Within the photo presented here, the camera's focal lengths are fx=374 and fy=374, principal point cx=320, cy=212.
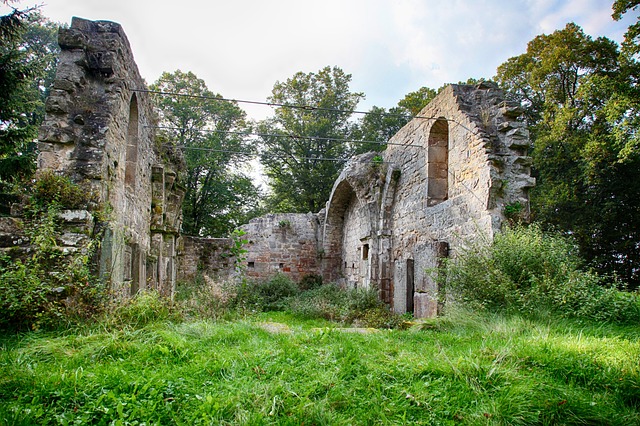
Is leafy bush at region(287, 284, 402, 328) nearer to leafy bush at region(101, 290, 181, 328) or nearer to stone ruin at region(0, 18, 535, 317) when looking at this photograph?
stone ruin at region(0, 18, 535, 317)

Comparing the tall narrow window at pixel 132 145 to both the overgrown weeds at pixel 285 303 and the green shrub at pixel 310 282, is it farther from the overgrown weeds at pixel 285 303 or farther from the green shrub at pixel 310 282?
the green shrub at pixel 310 282

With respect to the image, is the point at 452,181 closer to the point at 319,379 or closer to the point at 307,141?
the point at 319,379

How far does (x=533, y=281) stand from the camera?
15.6 ft

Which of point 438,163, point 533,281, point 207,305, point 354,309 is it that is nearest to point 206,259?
point 354,309

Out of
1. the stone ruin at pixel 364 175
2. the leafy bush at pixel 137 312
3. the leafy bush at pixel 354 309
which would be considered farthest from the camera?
the leafy bush at pixel 354 309

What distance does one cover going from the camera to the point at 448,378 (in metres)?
3.03

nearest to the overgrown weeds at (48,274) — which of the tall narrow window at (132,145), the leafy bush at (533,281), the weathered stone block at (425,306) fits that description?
the tall narrow window at (132,145)

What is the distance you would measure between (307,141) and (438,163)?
1616cm

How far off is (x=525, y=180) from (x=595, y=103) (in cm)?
984

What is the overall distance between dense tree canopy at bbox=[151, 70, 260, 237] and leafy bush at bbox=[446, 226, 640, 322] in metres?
16.9

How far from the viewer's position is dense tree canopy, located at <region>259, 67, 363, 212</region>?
22906 millimetres

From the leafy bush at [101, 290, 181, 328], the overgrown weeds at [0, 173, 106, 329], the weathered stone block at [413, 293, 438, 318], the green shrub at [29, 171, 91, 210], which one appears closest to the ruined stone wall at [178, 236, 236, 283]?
the weathered stone block at [413, 293, 438, 318]

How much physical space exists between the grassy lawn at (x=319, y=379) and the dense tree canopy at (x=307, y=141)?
1916 cm

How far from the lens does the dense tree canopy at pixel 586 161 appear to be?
12.5 m
